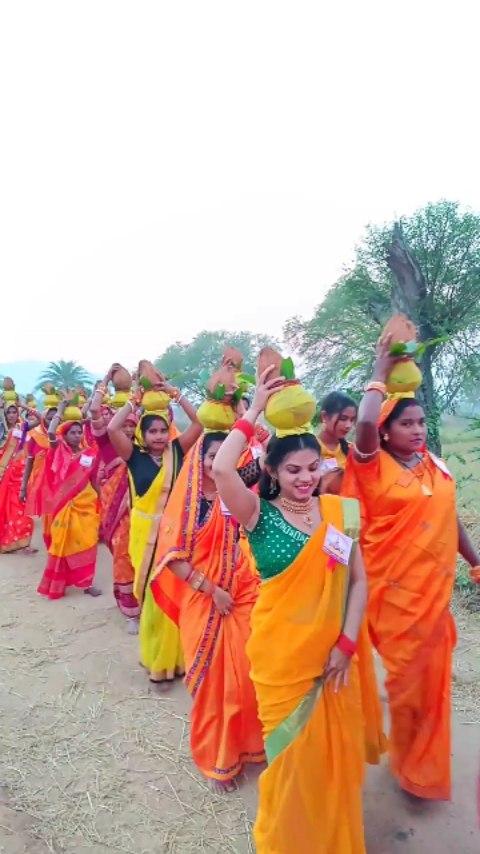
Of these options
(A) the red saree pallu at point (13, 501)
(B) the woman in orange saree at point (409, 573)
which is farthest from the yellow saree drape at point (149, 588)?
(A) the red saree pallu at point (13, 501)

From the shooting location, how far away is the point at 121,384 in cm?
573

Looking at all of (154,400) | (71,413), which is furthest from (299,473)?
(71,413)

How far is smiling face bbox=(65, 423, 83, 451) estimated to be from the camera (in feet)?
23.0

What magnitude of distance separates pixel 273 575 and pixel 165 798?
170 cm

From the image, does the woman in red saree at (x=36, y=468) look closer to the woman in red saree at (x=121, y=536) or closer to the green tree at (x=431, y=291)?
the woman in red saree at (x=121, y=536)


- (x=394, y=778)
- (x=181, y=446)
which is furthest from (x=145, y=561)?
(x=394, y=778)

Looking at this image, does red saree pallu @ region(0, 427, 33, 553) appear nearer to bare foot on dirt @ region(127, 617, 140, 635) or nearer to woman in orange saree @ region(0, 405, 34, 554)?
woman in orange saree @ region(0, 405, 34, 554)

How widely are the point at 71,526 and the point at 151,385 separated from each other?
287 centimetres

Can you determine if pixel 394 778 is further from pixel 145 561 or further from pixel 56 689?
pixel 56 689

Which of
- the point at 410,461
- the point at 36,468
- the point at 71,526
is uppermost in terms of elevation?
the point at 410,461

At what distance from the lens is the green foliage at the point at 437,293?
32.8 ft

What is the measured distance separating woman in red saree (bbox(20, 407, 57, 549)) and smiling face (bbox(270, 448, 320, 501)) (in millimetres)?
5388

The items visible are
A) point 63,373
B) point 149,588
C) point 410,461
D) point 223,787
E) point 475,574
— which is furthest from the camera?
point 63,373

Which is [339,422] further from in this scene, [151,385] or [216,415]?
[216,415]
